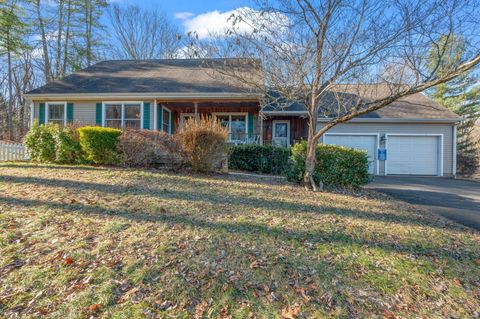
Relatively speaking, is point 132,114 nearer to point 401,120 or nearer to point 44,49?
point 401,120

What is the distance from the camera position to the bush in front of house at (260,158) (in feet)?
32.6

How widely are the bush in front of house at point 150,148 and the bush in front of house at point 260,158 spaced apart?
274 centimetres

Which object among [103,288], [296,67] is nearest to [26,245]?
[103,288]

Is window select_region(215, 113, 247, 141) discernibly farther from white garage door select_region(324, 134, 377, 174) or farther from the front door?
white garage door select_region(324, 134, 377, 174)

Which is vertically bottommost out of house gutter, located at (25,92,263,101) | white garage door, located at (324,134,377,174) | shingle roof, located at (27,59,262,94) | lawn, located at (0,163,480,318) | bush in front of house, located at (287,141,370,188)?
lawn, located at (0,163,480,318)

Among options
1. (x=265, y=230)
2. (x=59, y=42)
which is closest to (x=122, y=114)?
(x=265, y=230)

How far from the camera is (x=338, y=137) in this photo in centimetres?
1346

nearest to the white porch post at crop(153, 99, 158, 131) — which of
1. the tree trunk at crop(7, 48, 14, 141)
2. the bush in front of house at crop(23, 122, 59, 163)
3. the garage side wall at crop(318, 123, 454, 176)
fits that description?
the bush in front of house at crop(23, 122, 59, 163)

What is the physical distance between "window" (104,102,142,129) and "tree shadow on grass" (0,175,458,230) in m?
6.60

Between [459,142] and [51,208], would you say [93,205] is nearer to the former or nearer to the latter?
[51,208]

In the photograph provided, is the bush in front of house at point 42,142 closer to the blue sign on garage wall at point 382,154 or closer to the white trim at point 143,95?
the white trim at point 143,95

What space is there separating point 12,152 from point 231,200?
9885 mm

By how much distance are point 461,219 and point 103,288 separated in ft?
20.0

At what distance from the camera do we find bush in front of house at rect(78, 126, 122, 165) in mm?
7871
